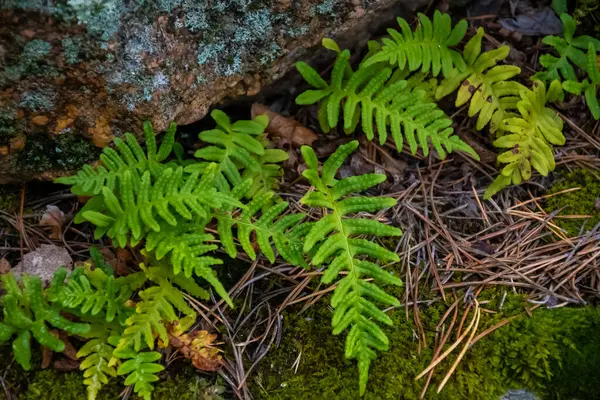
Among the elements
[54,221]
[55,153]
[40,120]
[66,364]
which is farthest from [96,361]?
[40,120]

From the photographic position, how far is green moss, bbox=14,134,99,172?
342cm

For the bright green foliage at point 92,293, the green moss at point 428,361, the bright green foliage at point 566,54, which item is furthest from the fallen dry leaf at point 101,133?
the bright green foliage at point 566,54

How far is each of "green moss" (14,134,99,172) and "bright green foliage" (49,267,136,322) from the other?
0.75 m

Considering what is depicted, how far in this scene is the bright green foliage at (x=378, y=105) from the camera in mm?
3609

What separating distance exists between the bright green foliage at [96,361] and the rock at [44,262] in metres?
0.49

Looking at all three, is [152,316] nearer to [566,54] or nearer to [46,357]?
[46,357]

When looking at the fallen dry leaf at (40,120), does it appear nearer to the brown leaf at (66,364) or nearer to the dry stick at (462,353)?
the brown leaf at (66,364)

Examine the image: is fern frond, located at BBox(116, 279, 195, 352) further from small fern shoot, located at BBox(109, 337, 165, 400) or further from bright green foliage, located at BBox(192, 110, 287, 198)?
bright green foliage, located at BBox(192, 110, 287, 198)

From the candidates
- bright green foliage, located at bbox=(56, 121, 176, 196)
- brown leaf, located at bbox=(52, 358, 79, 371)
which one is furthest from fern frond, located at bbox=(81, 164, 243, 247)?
brown leaf, located at bbox=(52, 358, 79, 371)

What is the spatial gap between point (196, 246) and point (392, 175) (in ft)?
5.08

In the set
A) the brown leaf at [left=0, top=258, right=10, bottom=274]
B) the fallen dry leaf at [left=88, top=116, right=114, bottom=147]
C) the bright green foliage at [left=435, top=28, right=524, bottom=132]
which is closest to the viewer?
the brown leaf at [left=0, top=258, right=10, bottom=274]

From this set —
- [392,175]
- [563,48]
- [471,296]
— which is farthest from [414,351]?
[563,48]

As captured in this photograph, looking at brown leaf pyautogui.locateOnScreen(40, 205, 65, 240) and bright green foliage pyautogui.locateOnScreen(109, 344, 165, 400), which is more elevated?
brown leaf pyautogui.locateOnScreen(40, 205, 65, 240)

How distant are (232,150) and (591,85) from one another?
244cm
